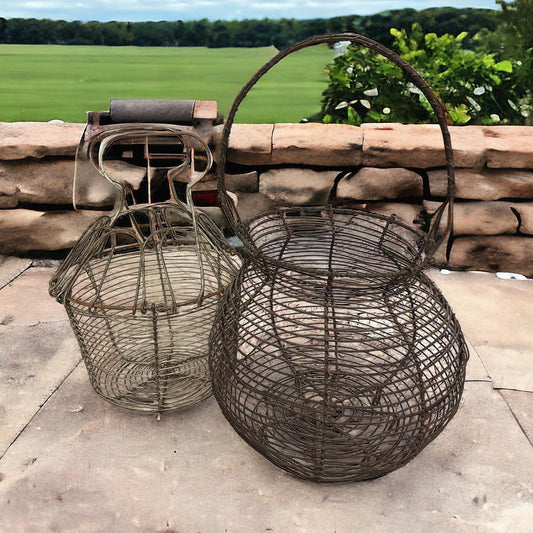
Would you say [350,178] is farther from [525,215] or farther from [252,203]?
[525,215]

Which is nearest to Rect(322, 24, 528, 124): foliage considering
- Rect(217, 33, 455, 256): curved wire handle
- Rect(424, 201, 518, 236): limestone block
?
Rect(424, 201, 518, 236): limestone block

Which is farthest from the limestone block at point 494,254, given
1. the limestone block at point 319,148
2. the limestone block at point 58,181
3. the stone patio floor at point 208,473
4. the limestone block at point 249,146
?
the limestone block at point 58,181

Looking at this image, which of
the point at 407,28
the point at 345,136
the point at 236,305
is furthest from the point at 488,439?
the point at 407,28

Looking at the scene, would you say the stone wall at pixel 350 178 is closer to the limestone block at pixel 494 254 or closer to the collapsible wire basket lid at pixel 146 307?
the limestone block at pixel 494 254

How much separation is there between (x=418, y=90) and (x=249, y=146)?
155 cm

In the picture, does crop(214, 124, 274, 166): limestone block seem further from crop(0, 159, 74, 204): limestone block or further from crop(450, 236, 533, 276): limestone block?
crop(450, 236, 533, 276): limestone block

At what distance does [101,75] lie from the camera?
13.5 ft

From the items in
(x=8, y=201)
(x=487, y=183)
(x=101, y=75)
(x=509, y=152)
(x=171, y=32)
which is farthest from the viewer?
(x=101, y=75)

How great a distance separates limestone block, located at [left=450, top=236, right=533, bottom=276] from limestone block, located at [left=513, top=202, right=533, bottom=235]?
2.5 inches

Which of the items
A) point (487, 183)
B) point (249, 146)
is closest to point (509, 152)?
point (487, 183)

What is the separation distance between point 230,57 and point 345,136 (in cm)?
112

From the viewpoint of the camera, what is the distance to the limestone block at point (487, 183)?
11.1 feet

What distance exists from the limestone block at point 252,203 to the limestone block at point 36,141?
3.32 feet

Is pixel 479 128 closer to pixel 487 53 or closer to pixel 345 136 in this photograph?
pixel 345 136
